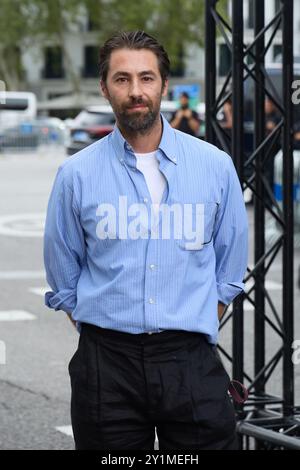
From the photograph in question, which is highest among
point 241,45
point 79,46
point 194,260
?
point 241,45

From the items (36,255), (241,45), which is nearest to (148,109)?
(241,45)

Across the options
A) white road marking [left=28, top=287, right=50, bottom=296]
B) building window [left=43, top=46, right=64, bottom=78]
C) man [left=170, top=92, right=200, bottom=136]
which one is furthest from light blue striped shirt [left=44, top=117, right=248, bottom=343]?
building window [left=43, top=46, right=64, bottom=78]

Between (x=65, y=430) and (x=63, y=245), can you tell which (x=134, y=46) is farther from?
(x=65, y=430)

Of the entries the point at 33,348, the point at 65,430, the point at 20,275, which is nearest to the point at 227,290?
the point at 65,430

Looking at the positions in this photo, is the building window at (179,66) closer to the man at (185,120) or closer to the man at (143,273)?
the man at (185,120)

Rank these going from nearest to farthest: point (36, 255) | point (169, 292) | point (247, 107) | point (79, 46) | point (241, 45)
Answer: point (169, 292), point (241, 45), point (36, 255), point (247, 107), point (79, 46)

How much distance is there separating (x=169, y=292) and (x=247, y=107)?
1579cm

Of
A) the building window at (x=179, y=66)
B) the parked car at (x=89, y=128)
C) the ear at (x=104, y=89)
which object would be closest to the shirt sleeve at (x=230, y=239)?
the ear at (x=104, y=89)

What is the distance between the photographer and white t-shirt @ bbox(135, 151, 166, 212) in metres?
3.96

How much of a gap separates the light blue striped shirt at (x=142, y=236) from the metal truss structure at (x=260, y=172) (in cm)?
200

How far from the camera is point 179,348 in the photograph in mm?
3916

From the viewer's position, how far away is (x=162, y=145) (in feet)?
13.0

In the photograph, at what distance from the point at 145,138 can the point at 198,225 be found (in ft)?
1.05
